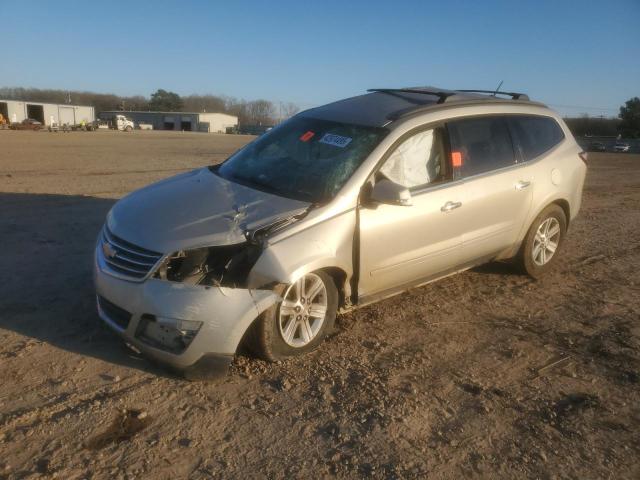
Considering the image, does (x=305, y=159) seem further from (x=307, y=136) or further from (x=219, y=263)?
(x=219, y=263)

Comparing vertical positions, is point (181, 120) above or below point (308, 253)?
below

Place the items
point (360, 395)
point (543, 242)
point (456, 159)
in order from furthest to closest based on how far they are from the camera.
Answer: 1. point (543, 242)
2. point (456, 159)
3. point (360, 395)

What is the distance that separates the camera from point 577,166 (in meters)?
5.88

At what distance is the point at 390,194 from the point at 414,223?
1.67ft

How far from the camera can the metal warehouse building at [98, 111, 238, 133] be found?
354 feet

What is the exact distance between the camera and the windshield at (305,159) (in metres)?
4.08

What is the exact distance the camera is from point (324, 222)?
12.3 ft

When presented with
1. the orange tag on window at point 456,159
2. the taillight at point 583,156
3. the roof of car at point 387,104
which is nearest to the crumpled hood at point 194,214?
the roof of car at point 387,104

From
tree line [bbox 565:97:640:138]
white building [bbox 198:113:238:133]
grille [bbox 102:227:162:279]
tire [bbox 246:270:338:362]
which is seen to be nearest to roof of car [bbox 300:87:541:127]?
tire [bbox 246:270:338:362]

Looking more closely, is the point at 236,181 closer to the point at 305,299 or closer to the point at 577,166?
the point at 305,299

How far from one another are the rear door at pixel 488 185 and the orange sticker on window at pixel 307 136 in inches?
46.8

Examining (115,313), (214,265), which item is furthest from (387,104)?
(115,313)

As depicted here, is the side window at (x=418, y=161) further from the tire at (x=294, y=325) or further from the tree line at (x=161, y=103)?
the tree line at (x=161, y=103)

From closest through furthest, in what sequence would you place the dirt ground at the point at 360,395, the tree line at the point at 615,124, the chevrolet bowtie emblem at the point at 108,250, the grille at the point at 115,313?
the dirt ground at the point at 360,395 → the grille at the point at 115,313 → the chevrolet bowtie emblem at the point at 108,250 → the tree line at the point at 615,124
